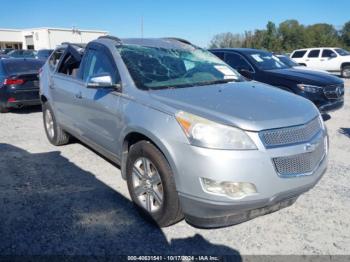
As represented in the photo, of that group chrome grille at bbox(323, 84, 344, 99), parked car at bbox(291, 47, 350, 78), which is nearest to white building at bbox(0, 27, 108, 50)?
parked car at bbox(291, 47, 350, 78)

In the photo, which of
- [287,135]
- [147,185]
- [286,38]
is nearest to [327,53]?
[287,135]

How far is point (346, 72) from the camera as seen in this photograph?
65.8 feet

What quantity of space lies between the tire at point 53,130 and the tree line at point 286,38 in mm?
42234

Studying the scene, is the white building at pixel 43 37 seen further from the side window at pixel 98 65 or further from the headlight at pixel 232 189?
the headlight at pixel 232 189

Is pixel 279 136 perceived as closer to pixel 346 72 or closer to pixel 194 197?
pixel 194 197

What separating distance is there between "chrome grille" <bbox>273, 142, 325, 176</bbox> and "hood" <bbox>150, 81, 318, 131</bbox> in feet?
0.91

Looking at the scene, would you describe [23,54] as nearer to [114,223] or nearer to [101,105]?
[101,105]

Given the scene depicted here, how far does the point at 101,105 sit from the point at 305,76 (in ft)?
16.6

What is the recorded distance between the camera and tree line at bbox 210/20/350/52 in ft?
154

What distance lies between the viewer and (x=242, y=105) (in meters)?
3.15

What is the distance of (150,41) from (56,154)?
7.99 feet

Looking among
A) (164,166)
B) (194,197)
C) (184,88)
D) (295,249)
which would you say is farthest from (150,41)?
(295,249)

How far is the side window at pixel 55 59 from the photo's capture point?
588cm

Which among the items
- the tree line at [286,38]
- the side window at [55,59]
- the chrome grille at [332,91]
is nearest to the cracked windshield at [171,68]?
the side window at [55,59]
